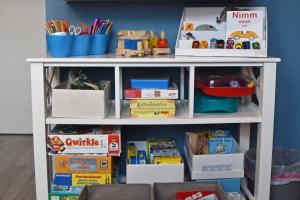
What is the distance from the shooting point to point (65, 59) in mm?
1394

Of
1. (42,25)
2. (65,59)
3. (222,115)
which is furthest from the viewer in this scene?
(42,25)

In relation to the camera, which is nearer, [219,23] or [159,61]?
A: [159,61]

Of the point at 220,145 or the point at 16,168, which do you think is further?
the point at 16,168

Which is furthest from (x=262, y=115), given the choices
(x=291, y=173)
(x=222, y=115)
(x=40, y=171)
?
(x=40, y=171)

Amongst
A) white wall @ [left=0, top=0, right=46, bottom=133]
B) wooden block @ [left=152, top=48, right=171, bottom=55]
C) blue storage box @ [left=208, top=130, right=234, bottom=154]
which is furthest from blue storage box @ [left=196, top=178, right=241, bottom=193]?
white wall @ [left=0, top=0, right=46, bottom=133]

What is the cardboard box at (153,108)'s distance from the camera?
147 cm

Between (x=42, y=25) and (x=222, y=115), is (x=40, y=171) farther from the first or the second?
(x=42, y=25)

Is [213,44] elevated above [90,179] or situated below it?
above

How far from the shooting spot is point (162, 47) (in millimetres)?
1619

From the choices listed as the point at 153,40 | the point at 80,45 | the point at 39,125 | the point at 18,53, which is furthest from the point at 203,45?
the point at 18,53

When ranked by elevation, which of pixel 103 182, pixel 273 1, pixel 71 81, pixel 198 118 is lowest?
pixel 103 182

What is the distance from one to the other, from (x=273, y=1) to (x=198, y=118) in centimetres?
69

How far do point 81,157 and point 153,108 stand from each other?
35cm

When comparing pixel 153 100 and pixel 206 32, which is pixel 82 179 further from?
pixel 206 32
